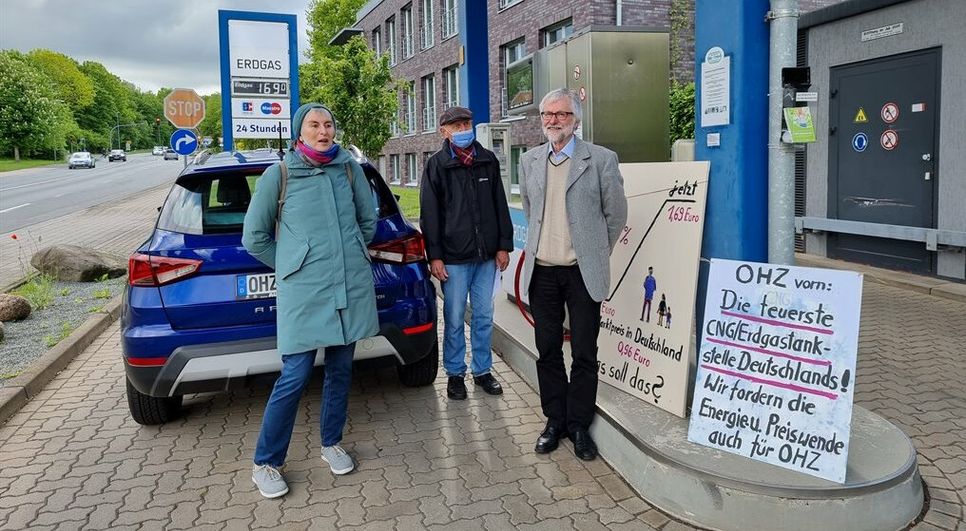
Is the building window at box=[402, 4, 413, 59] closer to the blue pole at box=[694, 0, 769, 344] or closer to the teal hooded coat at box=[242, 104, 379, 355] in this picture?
the blue pole at box=[694, 0, 769, 344]

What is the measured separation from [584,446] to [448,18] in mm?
25229

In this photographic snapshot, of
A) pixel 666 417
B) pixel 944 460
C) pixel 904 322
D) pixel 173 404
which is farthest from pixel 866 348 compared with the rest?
pixel 173 404

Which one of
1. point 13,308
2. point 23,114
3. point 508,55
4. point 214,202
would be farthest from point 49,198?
point 23,114

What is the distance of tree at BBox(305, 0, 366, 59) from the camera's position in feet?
153

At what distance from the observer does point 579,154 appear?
3.68 metres

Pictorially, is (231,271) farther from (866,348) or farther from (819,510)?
(866,348)

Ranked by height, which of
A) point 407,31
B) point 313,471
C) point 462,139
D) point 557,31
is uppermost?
point 407,31

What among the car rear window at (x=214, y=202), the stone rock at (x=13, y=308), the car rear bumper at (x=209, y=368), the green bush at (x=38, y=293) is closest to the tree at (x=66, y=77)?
the green bush at (x=38, y=293)

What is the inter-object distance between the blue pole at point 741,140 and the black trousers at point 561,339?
679 millimetres

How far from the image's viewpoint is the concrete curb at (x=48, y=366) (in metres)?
4.91

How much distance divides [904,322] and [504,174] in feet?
12.2

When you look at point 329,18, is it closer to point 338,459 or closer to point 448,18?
point 448,18

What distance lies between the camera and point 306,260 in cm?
341

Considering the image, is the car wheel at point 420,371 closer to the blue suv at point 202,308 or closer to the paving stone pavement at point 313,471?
the paving stone pavement at point 313,471
